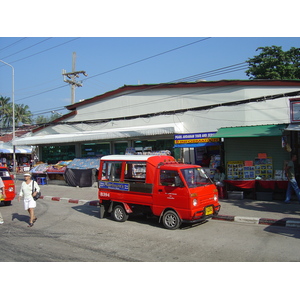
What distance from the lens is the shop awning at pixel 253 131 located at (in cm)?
1165

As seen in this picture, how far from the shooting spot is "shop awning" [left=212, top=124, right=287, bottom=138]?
11.6 meters

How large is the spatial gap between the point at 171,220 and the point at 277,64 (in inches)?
1005

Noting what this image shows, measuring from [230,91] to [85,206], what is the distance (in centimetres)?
965

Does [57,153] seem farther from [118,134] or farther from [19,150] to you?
[19,150]

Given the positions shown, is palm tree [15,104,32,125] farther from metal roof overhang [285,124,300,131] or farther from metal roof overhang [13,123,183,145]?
metal roof overhang [285,124,300,131]

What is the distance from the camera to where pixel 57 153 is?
24.9 meters

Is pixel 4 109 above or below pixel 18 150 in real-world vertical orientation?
above

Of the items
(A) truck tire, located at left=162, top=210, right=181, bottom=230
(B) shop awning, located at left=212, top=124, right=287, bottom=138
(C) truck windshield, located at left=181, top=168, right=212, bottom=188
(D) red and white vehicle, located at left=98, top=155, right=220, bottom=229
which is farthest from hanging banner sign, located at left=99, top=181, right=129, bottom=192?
(B) shop awning, located at left=212, top=124, right=287, bottom=138

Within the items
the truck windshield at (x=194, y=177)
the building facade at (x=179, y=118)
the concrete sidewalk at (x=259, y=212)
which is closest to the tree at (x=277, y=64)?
the building facade at (x=179, y=118)

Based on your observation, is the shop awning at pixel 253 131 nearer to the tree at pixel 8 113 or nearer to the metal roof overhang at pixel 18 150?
the metal roof overhang at pixel 18 150

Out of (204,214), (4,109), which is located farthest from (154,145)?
(4,109)

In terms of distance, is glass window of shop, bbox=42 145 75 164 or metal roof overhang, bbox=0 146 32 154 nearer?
glass window of shop, bbox=42 145 75 164

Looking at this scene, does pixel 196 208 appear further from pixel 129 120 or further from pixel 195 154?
pixel 129 120

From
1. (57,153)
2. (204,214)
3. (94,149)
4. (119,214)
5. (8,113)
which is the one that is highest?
(8,113)
